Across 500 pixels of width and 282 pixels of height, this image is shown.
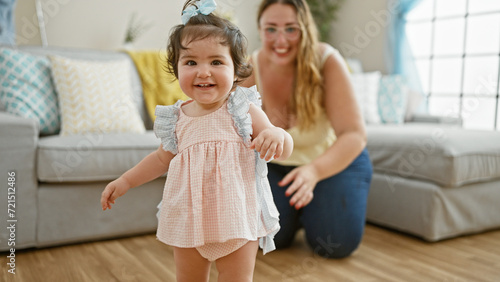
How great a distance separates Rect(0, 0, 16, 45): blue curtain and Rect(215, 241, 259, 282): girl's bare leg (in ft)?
7.38

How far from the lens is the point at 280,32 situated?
149 centimetres

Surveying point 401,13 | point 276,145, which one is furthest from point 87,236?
point 401,13

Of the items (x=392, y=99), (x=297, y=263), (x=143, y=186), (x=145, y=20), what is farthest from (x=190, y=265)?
(x=145, y=20)

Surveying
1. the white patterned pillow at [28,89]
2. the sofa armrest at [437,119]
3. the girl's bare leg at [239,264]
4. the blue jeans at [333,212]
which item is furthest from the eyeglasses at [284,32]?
the sofa armrest at [437,119]

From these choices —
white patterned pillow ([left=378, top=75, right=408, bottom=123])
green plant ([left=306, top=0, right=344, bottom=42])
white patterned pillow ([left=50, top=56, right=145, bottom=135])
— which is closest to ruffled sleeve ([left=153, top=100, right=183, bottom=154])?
white patterned pillow ([left=50, top=56, right=145, bottom=135])

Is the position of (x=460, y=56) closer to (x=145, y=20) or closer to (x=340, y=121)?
(x=340, y=121)

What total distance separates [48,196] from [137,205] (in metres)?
0.35

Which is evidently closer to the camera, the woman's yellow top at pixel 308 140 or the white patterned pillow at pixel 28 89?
the woman's yellow top at pixel 308 140

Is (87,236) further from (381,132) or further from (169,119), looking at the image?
(381,132)

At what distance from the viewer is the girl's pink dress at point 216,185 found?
792mm

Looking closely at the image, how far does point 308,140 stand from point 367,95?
1.43 metres

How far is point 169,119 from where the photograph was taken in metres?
0.89

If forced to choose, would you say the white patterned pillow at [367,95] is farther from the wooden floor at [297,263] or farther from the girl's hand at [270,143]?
the girl's hand at [270,143]

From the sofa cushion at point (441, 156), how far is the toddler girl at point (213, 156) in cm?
121
